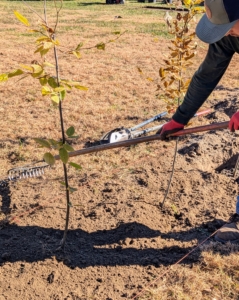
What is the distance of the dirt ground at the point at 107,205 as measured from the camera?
269 cm

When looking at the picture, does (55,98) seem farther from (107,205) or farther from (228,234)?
(228,234)

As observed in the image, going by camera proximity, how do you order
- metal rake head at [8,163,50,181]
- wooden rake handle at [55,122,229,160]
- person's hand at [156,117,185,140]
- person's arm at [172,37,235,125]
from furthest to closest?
metal rake head at [8,163,50,181]
person's hand at [156,117,185,140]
wooden rake handle at [55,122,229,160]
person's arm at [172,37,235,125]

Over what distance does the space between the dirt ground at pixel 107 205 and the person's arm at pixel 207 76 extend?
3.04ft

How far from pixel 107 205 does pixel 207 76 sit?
1452 millimetres

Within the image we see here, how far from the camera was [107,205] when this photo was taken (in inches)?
136

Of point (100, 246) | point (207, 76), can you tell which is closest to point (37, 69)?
point (207, 76)

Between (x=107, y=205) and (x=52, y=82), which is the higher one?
(x=52, y=82)

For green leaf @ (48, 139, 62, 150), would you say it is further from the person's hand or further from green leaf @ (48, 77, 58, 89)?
the person's hand

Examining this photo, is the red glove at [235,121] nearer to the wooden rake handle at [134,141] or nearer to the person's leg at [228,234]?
the wooden rake handle at [134,141]

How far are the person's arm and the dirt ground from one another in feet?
3.04

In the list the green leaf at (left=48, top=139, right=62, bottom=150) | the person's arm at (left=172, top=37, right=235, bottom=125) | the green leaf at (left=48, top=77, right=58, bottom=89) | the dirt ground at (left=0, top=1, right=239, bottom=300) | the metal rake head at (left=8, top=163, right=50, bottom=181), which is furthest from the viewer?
the metal rake head at (left=8, top=163, right=50, bottom=181)

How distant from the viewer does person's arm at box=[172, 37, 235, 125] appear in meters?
2.52

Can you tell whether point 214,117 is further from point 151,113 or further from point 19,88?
point 19,88

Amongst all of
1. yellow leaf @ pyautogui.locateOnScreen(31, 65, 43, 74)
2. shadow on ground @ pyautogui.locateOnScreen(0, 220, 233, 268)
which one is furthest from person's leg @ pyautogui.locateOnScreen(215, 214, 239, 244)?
yellow leaf @ pyautogui.locateOnScreen(31, 65, 43, 74)
